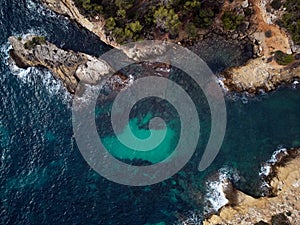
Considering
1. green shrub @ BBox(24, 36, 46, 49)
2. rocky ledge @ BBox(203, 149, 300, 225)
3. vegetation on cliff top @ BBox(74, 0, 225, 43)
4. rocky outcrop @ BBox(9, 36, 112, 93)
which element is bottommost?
rocky ledge @ BBox(203, 149, 300, 225)

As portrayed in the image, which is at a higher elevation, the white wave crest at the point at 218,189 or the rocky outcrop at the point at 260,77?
the rocky outcrop at the point at 260,77

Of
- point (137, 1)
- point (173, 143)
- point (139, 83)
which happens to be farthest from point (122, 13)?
point (173, 143)

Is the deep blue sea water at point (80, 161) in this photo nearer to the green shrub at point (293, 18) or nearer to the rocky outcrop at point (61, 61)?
the rocky outcrop at point (61, 61)

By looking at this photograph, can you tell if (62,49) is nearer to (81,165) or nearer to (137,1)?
(137,1)

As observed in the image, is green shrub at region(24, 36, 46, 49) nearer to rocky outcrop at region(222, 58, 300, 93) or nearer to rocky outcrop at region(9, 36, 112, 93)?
rocky outcrop at region(9, 36, 112, 93)

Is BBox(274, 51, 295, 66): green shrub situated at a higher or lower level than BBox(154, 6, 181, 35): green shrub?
lower

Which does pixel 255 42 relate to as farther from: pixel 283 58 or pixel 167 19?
pixel 167 19

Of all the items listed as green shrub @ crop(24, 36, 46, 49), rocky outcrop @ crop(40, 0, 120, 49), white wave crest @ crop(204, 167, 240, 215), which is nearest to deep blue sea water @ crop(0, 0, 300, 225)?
white wave crest @ crop(204, 167, 240, 215)

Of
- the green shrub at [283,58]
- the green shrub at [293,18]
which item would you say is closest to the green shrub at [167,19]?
the green shrub at [283,58]
